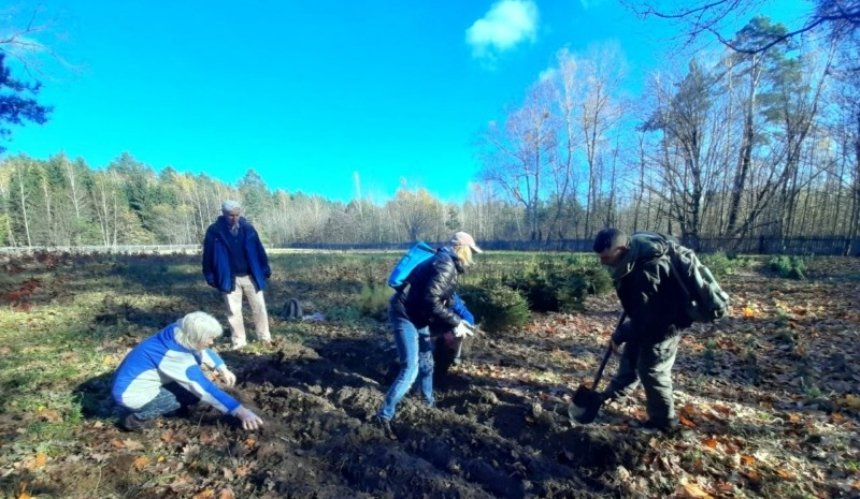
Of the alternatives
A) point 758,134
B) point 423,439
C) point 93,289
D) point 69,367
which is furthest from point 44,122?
point 758,134

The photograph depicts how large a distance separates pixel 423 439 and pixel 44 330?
285 inches

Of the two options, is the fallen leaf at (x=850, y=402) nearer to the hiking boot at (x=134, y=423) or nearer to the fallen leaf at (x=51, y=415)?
the hiking boot at (x=134, y=423)

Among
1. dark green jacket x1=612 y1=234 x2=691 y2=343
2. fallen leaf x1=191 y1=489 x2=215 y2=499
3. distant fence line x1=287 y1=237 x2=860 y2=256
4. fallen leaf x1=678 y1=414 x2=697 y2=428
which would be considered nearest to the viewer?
fallen leaf x1=191 y1=489 x2=215 y2=499

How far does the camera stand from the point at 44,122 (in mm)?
12047

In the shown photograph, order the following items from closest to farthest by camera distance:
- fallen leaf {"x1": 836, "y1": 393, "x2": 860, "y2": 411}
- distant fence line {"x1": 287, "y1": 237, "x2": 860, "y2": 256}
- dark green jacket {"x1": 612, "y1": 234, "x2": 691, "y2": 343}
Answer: dark green jacket {"x1": 612, "y1": 234, "x2": 691, "y2": 343}
fallen leaf {"x1": 836, "y1": 393, "x2": 860, "y2": 411}
distant fence line {"x1": 287, "y1": 237, "x2": 860, "y2": 256}

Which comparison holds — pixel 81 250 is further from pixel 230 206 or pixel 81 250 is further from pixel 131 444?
pixel 131 444

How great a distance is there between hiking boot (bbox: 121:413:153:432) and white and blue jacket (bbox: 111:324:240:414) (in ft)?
0.35

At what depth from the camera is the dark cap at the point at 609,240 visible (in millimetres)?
3049

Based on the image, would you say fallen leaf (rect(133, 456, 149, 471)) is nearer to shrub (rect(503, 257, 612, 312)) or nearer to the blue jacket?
the blue jacket

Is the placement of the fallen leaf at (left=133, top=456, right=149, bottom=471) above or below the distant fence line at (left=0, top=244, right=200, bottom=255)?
below

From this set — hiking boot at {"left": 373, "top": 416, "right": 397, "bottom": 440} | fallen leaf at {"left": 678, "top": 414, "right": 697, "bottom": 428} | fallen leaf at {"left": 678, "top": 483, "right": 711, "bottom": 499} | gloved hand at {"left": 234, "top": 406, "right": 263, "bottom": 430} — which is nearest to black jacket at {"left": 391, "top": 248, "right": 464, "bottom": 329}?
hiking boot at {"left": 373, "top": 416, "right": 397, "bottom": 440}

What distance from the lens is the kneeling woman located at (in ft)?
10.4

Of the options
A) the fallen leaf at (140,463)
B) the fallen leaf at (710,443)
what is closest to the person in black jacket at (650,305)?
the fallen leaf at (710,443)

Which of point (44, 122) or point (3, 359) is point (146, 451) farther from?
point (44, 122)
